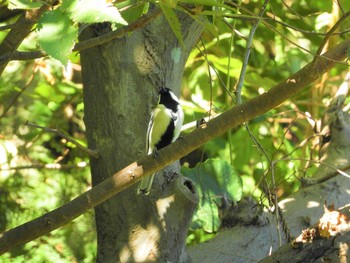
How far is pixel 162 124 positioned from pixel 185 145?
821mm

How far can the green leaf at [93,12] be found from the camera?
898 mm

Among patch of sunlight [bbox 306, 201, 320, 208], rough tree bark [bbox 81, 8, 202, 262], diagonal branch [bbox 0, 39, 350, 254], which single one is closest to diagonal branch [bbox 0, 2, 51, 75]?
diagonal branch [bbox 0, 39, 350, 254]

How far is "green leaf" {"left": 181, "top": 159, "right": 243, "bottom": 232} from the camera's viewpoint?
239 cm

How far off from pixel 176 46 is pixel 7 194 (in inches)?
51.1

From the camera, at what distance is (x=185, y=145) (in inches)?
57.2

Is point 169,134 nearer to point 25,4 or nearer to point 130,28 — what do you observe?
point 130,28

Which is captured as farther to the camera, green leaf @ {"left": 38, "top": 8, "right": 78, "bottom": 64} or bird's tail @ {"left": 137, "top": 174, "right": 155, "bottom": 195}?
bird's tail @ {"left": 137, "top": 174, "right": 155, "bottom": 195}

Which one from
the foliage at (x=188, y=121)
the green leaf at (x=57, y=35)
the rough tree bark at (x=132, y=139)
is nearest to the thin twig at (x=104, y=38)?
the green leaf at (x=57, y=35)

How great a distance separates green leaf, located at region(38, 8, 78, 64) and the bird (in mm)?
929

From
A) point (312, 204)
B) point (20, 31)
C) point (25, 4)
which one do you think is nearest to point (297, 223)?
point (312, 204)

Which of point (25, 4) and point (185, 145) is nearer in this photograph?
point (25, 4)

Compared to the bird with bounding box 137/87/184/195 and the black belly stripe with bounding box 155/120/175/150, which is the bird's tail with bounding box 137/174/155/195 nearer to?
the bird with bounding box 137/87/184/195

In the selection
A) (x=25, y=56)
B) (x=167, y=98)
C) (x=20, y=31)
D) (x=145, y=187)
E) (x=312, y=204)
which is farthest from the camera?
(x=312, y=204)

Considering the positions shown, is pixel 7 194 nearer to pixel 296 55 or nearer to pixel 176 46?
pixel 176 46
